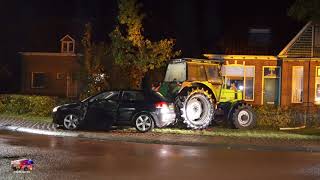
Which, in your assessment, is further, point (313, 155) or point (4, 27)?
point (4, 27)

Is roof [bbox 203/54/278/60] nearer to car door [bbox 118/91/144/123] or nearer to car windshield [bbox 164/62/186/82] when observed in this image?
car windshield [bbox 164/62/186/82]

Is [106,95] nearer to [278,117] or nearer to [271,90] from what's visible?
[278,117]

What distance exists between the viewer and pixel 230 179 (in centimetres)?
1118

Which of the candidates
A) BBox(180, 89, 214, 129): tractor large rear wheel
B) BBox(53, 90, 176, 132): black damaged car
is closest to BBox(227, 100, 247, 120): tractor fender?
BBox(180, 89, 214, 129): tractor large rear wheel

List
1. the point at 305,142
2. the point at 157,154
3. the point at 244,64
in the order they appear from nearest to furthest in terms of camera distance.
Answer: the point at 157,154 < the point at 305,142 < the point at 244,64

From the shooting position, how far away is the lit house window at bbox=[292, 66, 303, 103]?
3438 cm

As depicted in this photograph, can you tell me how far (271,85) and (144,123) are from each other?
671 inches

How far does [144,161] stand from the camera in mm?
13461

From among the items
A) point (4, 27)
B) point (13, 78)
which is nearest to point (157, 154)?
A: point (13, 78)

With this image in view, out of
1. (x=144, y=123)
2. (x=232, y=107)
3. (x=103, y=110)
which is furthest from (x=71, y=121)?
(x=232, y=107)

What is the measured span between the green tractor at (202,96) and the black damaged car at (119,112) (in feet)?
2.55

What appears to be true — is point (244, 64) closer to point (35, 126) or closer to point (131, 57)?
point (131, 57)

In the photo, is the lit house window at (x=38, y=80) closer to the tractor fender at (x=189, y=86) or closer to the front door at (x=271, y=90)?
A: the front door at (x=271, y=90)

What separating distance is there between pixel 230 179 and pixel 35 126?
12437 mm
